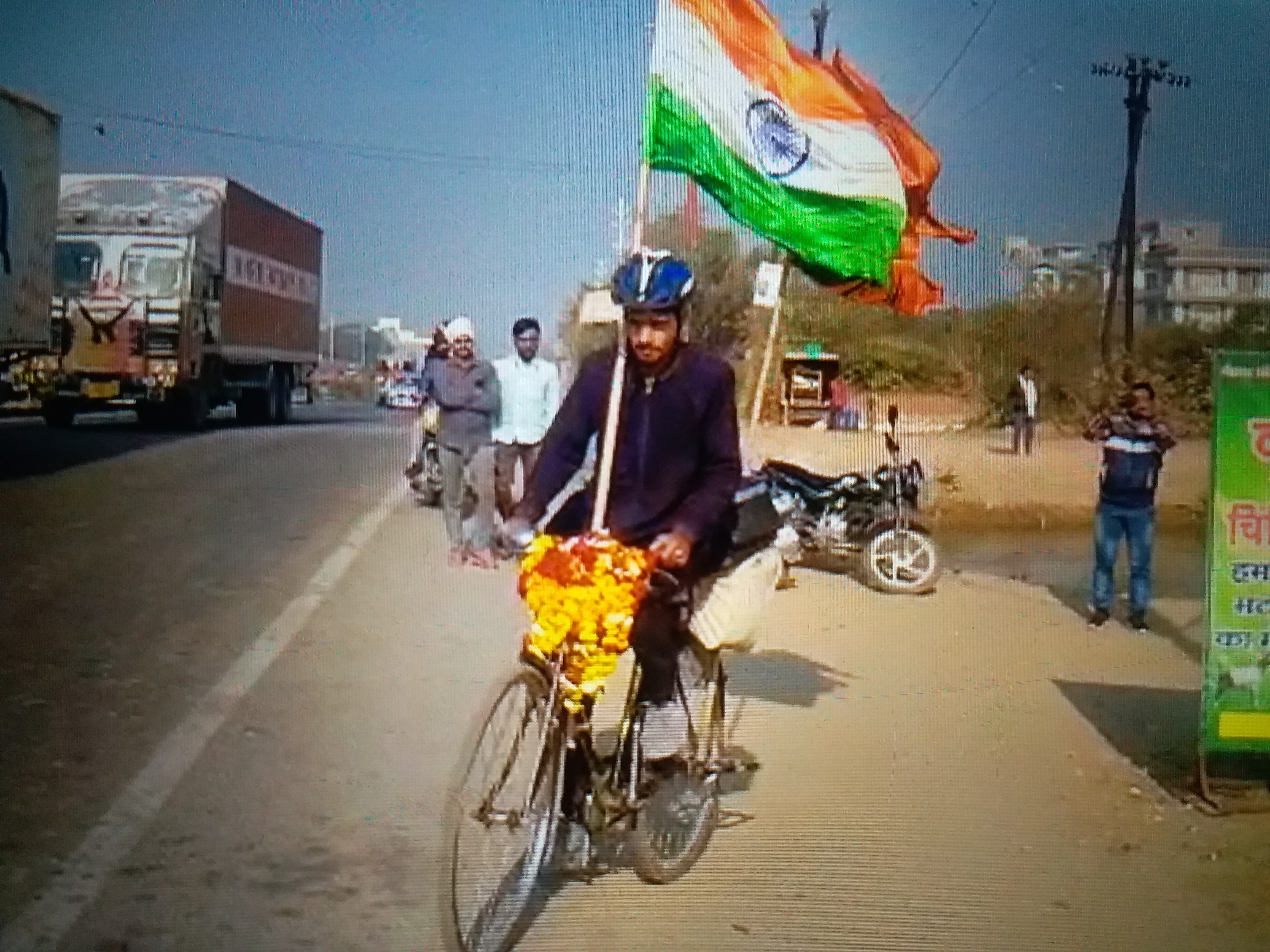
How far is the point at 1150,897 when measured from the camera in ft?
18.5

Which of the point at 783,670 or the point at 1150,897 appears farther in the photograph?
the point at 783,670

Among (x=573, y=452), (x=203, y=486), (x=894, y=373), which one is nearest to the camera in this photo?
(x=573, y=452)

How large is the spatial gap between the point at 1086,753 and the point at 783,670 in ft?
7.05

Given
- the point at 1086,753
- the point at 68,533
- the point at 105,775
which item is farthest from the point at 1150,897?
the point at 68,533

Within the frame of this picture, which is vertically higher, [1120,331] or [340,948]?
[1120,331]

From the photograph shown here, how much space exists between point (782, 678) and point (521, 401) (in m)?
4.82

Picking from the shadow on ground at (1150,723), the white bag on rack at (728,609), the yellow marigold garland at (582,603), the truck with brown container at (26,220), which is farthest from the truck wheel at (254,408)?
the yellow marigold garland at (582,603)

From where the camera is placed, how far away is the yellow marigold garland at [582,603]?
4816 millimetres

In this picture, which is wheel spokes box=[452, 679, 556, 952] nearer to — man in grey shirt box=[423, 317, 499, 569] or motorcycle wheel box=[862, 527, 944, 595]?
man in grey shirt box=[423, 317, 499, 569]

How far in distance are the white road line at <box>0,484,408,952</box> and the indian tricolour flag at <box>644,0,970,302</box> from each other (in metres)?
2.68

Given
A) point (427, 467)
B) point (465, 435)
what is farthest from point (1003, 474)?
point (465, 435)

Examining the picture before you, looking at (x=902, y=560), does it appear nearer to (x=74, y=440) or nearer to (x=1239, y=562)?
(x=1239, y=562)

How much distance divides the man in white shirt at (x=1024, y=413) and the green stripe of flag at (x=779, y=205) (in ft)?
70.3

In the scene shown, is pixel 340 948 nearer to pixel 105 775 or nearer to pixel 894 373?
pixel 105 775
